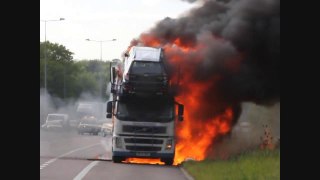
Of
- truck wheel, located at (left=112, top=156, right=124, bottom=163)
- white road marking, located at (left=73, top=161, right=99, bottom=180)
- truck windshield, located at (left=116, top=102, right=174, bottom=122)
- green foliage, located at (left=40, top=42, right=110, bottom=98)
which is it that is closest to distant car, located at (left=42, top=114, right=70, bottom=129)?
green foliage, located at (left=40, top=42, right=110, bottom=98)

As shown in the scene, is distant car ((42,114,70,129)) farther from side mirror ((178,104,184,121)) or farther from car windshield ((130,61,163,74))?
car windshield ((130,61,163,74))

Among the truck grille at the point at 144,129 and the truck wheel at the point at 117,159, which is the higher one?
the truck grille at the point at 144,129

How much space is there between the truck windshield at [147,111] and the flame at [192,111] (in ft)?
6.58

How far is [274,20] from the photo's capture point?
105 feet

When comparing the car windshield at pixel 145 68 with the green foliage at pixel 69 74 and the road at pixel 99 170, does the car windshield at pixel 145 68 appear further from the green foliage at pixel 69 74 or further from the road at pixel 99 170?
the green foliage at pixel 69 74

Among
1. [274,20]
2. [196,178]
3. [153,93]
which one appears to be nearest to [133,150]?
[153,93]

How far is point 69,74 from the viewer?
55.8m

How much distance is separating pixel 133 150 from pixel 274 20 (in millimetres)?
9670

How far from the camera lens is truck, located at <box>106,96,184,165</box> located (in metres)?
27.0

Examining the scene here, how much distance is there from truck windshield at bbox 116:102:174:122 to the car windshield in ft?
4.68

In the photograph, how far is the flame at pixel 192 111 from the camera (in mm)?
29797

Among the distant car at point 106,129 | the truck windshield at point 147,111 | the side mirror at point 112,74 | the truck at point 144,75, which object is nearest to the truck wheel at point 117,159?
the truck windshield at point 147,111

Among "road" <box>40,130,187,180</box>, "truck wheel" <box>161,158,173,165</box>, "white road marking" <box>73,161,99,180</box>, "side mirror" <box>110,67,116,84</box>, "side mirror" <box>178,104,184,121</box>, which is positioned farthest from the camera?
"truck wheel" <box>161,158,173,165</box>
